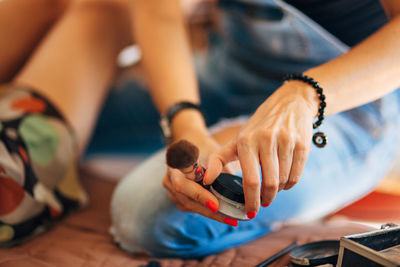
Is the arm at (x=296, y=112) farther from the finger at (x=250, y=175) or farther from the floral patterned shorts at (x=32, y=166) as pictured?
the floral patterned shorts at (x=32, y=166)

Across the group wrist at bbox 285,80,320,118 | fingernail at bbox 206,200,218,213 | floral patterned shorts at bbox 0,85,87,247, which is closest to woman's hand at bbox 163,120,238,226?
fingernail at bbox 206,200,218,213

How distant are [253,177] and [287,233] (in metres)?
0.28

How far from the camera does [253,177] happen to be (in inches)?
→ 14.9

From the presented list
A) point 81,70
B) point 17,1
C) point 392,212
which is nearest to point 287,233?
point 392,212

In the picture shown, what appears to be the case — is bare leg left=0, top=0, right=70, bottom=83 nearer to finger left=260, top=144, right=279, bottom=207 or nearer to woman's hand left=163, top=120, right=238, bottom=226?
woman's hand left=163, top=120, right=238, bottom=226

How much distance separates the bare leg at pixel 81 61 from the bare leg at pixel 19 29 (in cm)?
7

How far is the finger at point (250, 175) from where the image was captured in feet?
1.24

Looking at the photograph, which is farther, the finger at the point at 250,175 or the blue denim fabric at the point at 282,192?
the blue denim fabric at the point at 282,192

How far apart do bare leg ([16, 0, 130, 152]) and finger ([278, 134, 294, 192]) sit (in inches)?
19.3

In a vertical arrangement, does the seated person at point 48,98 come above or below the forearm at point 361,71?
below

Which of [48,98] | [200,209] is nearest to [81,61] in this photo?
[48,98]

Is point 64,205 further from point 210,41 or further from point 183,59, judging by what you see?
point 210,41

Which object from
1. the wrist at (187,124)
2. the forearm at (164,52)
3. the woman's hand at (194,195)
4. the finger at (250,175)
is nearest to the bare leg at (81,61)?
the forearm at (164,52)

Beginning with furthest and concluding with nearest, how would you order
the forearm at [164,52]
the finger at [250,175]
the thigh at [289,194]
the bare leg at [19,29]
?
1. the bare leg at [19,29]
2. the forearm at [164,52]
3. the thigh at [289,194]
4. the finger at [250,175]
